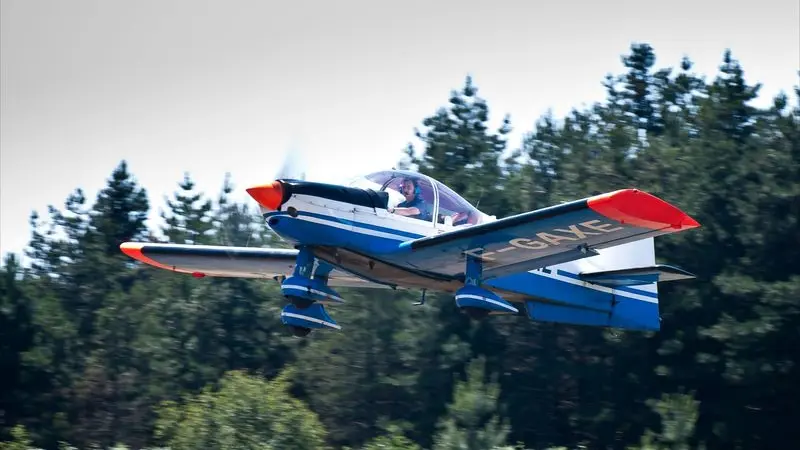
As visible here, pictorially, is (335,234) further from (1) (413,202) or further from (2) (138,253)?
(2) (138,253)

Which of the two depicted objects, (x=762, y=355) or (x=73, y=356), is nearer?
(x=762, y=355)

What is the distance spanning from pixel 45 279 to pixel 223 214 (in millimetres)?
8398

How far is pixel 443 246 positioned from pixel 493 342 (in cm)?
1810

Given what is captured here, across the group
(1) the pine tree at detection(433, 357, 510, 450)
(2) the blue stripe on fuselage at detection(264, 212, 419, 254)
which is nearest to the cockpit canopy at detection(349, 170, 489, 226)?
(2) the blue stripe on fuselage at detection(264, 212, 419, 254)

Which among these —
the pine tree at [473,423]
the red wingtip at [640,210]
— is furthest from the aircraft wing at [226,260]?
the pine tree at [473,423]

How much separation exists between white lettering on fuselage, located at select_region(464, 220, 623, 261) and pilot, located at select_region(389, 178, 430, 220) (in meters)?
0.92

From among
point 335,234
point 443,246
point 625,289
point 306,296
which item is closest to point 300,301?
point 306,296

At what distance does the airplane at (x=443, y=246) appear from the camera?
→ 14078 millimetres

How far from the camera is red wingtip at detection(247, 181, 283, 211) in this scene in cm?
1441

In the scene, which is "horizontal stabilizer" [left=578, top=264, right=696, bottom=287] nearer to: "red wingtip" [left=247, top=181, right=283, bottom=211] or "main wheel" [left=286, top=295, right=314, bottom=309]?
"main wheel" [left=286, top=295, right=314, bottom=309]

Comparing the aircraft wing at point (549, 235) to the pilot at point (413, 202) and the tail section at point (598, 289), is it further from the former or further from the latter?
the tail section at point (598, 289)

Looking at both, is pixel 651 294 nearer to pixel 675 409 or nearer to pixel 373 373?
pixel 675 409

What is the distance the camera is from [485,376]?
1241 inches

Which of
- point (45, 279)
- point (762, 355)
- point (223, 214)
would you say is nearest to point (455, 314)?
point (762, 355)
